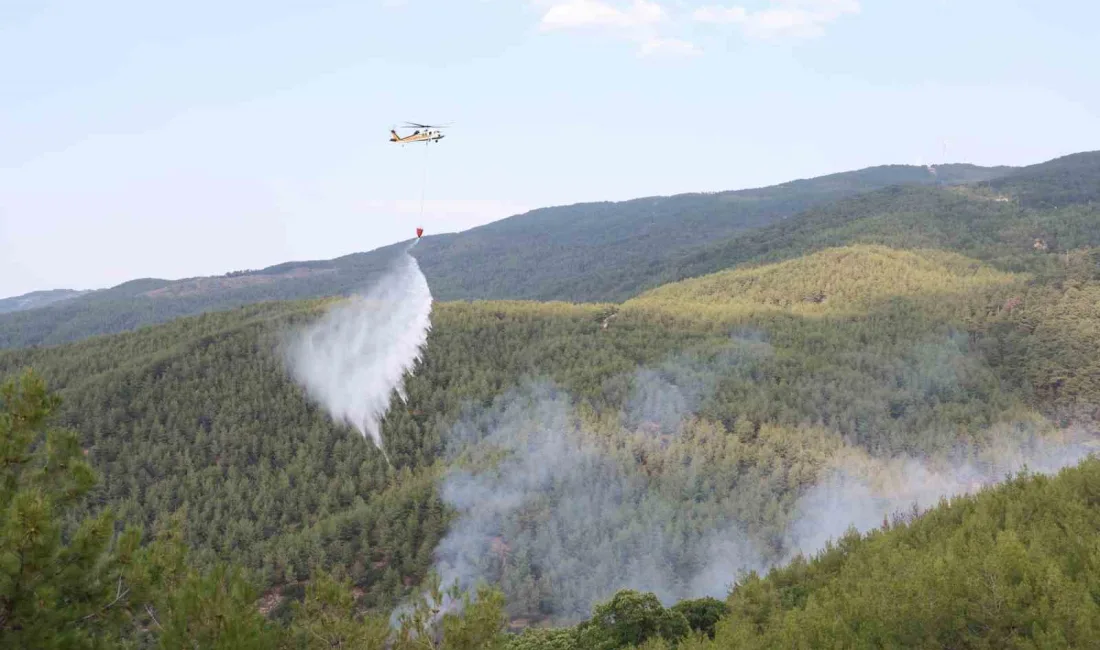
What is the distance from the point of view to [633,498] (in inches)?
3194

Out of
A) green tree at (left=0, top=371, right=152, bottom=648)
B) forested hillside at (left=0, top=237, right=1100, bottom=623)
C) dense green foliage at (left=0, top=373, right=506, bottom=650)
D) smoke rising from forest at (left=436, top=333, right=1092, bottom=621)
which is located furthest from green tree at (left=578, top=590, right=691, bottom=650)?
green tree at (left=0, top=371, right=152, bottom=648)

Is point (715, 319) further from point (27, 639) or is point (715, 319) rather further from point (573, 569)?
point (27, 639)

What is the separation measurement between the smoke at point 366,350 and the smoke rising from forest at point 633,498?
1223 centimetres

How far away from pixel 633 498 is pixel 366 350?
1846 inches

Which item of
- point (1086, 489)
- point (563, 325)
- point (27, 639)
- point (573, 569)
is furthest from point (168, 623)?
point (563, 325)

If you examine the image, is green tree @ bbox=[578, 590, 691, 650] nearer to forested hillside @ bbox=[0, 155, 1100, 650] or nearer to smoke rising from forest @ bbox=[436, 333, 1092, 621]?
forested hillside @ bbox=[0, 155, 1100, 650]

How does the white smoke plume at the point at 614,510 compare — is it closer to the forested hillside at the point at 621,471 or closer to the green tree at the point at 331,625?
the forested hillside at the point at 621,471

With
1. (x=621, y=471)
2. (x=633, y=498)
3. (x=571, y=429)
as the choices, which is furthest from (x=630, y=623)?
(x=571, y=429)

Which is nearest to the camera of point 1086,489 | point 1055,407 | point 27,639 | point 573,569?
point 27,639

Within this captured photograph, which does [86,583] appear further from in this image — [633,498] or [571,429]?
[571,429]

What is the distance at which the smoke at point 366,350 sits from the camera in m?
101

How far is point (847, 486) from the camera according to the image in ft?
276

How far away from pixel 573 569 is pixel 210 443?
149 ft

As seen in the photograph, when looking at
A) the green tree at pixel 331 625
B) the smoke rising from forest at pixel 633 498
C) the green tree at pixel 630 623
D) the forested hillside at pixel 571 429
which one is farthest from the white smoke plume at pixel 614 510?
the green tree at pixel 331 625
